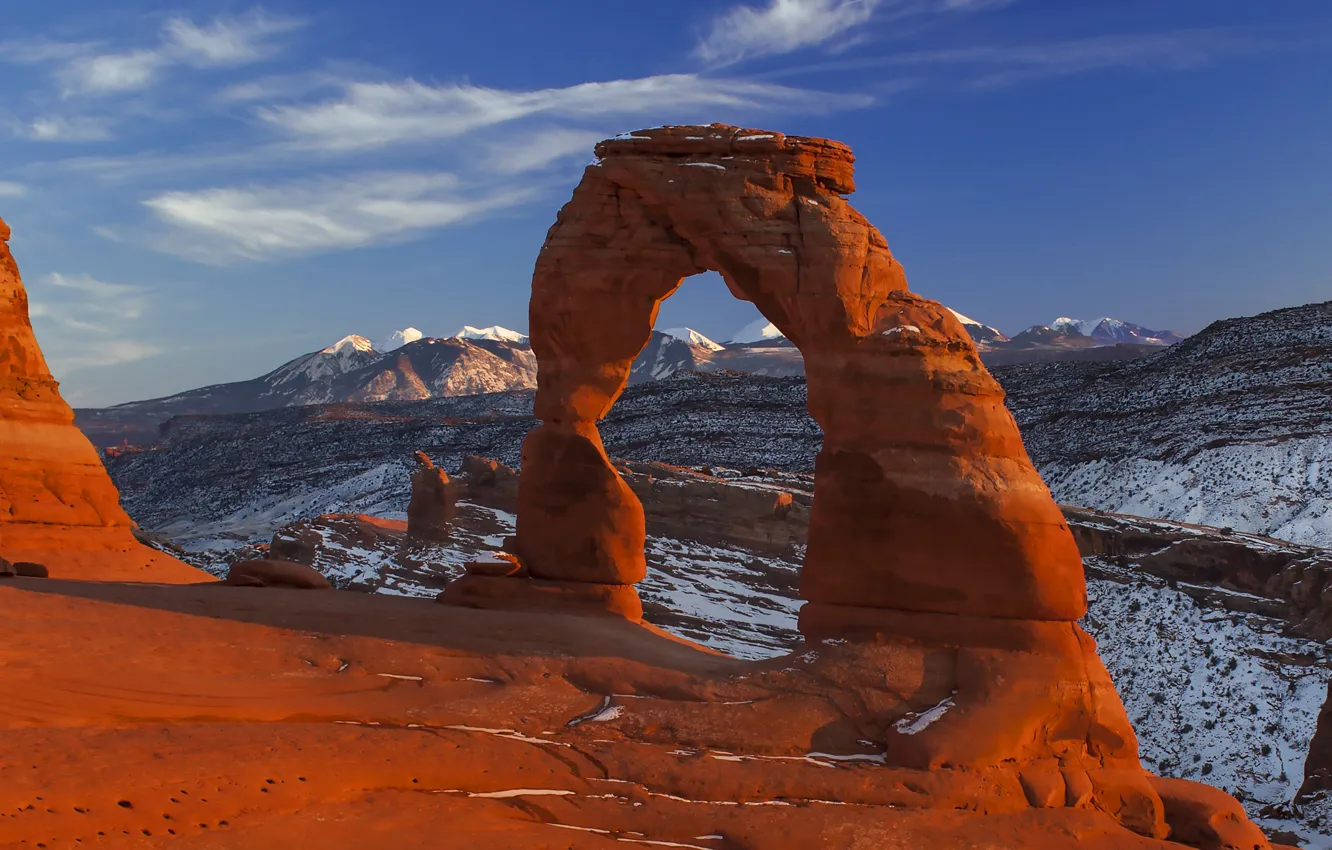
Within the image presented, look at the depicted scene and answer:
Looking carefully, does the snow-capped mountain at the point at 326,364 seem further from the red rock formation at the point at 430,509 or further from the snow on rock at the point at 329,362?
the red rock formation at the point at 430,509

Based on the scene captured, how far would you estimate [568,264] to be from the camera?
61.7 ft

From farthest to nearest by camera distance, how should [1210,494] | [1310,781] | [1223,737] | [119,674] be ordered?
[1210,494] → [1223,737] → [1310,781] → [119,674]

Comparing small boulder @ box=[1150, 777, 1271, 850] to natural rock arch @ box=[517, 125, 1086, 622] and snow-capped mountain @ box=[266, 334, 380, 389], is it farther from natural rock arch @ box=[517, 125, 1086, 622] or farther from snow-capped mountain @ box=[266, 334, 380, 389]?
snow-capped mountain @ box=[266, 334, 380, 389]

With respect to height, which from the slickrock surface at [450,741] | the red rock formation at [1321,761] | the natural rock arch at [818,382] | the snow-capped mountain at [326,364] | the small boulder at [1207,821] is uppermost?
the snow-capped mountain at [326,364]

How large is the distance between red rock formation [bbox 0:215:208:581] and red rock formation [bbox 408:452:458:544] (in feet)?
50.6

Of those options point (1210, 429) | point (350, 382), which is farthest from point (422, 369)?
point (1210, 429)

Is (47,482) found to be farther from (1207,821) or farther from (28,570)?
(1207,821)

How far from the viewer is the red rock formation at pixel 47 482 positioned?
22.0 meters

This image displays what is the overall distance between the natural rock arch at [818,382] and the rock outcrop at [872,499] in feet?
0.09

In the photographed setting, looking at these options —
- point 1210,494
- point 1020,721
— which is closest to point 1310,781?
A: point 1020,721

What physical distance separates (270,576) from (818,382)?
29.6ft

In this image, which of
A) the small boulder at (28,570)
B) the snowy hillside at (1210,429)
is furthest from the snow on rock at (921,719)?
the snowy hillside at (1210,429)

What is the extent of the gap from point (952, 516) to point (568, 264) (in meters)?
7.37

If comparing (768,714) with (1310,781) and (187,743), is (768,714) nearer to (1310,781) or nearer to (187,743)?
(187,743)
